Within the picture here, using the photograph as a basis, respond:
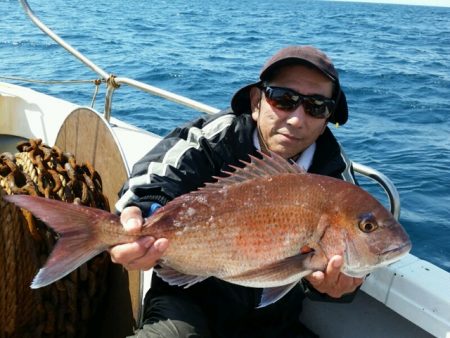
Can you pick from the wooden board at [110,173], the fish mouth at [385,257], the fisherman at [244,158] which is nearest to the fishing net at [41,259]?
the wooden board at [110,173]

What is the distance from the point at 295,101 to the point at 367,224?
2.77ft

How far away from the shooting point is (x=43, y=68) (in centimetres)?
1512

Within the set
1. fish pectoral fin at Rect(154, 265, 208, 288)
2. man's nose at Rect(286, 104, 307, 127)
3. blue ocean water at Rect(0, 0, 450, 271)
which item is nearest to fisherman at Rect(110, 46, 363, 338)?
man's nose at Rect(286, 104, 307, 127)

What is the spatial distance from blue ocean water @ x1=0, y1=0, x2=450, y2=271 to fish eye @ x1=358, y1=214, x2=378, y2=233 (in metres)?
3.94

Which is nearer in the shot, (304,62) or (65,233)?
(65,233)

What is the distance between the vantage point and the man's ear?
9.68ft

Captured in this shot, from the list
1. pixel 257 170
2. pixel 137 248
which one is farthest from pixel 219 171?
pixel 137 248

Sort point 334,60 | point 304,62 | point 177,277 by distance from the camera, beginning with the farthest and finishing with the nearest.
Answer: point 334,60 → point 304,62 → point 177,277

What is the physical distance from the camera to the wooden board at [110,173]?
310cm

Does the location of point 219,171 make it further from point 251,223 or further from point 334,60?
point 334,60

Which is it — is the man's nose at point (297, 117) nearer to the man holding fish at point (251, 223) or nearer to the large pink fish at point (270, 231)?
the man holding fish at point (251, 223)

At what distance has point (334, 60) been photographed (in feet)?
64.5

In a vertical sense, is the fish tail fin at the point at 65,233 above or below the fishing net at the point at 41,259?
above

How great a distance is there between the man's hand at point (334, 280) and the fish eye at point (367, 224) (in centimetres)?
16
